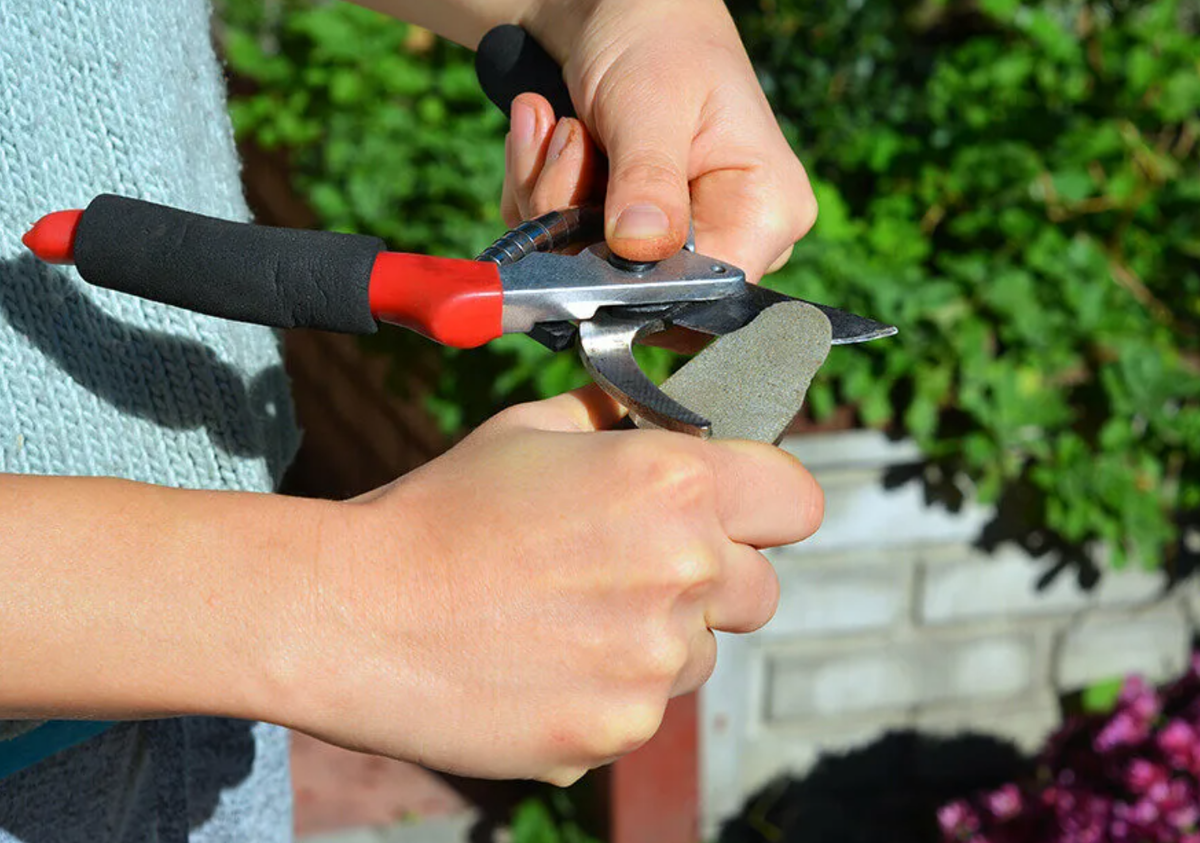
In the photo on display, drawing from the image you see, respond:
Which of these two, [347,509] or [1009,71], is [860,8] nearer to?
[1009,71]

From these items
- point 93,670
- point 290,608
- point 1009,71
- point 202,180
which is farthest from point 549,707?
point 1009,71

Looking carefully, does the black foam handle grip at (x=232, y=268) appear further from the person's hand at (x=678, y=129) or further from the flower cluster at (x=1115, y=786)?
the flower cluster at (x=1115, y=786)

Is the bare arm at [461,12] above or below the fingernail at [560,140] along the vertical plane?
above

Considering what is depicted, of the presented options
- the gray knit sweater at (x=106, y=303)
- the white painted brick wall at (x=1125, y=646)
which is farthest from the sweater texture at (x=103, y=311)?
the white painted brick wall at (x=1125, y=646)

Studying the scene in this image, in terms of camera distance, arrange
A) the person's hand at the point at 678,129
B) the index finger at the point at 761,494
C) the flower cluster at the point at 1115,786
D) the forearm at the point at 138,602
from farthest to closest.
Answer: the flower cluster at the point at 1115,786 < the person's hand at the point at 678,129 < the index finger at the point at 761,494 < the forearm at the point at 138,602

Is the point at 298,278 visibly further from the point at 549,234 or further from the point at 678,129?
the point at 678,129

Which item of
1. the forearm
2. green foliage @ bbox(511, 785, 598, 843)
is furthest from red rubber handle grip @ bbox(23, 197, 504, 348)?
green foliage @ bbox(511, 785, 598, 843)

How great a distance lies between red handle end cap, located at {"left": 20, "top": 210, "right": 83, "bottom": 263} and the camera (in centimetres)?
93

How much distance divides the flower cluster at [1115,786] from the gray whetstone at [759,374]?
1.58 m

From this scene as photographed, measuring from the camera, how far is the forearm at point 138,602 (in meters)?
0.76

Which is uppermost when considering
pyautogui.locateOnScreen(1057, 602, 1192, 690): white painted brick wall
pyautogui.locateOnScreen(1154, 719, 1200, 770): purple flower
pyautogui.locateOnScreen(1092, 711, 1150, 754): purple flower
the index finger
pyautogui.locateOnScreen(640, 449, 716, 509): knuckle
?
pyautogui.locateOnScreen(640, 449, 716, 509): knuckle

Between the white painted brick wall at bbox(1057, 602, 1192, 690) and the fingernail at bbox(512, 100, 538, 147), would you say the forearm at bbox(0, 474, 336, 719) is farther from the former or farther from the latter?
the white painted brick wall at bbox(1057, 602, 1192, 690)

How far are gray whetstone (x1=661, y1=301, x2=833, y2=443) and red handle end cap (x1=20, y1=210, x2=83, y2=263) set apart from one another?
1.47ft

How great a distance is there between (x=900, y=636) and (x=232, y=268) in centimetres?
196
